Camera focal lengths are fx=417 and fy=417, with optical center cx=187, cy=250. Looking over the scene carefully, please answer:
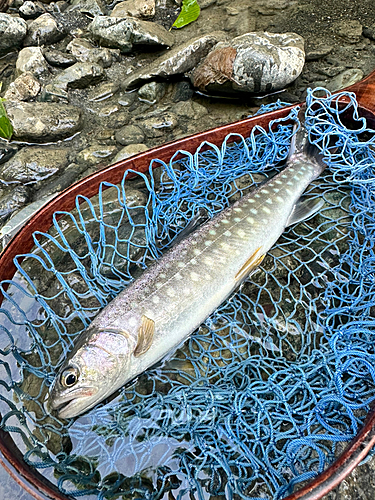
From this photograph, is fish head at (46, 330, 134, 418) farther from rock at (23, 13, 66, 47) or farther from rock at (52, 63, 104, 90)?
rock at (23, 13, 66, 47)

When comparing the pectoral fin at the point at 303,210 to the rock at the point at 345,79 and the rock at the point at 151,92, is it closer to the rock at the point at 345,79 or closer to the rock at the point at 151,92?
the rock at the point at 345,79

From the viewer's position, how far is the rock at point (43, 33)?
6.51m

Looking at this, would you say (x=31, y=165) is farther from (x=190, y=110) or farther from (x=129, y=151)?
(x=190, y=110)

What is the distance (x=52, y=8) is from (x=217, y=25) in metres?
2.91

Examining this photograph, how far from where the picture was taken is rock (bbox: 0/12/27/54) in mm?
6309

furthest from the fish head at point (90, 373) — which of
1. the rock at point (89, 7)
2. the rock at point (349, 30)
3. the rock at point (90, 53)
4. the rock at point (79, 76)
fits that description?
the rock at point (89, 7)

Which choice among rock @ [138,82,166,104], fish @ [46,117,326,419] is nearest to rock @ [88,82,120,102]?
rock @ [138,82,166,104]

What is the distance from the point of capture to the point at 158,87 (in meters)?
5.85

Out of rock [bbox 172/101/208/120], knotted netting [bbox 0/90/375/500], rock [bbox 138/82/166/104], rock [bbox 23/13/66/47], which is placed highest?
rock [bbox 23/13/66/47]

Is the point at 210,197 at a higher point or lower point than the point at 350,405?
higher

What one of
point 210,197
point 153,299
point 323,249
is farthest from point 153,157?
point 323,249

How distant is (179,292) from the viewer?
2965 millimetres

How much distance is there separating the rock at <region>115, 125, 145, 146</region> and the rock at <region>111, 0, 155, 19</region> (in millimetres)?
2733

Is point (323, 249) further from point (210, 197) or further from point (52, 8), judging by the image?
point (52, 8)
